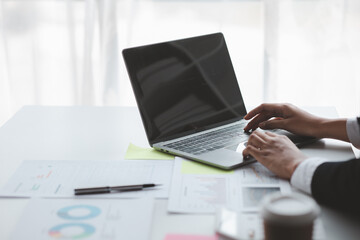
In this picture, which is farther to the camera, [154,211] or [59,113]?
[59,113]

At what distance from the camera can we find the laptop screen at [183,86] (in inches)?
52.2

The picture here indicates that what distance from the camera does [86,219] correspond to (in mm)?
945

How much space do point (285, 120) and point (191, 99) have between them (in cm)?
26

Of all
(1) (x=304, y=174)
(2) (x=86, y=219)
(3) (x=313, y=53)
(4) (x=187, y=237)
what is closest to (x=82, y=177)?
(2) (x=86, y=219)

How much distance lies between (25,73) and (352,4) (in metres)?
1.60

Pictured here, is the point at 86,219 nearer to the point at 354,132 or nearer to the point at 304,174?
the point at 304,174

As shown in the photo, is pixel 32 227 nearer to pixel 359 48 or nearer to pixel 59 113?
pixel 59 113

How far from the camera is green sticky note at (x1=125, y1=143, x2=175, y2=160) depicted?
1251 millimetres

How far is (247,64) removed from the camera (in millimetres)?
2520

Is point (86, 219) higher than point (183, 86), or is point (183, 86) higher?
point (183, 86)

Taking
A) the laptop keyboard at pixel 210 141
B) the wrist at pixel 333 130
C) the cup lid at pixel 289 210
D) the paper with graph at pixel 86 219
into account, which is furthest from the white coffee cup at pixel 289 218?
the wrist at pixel 333 130

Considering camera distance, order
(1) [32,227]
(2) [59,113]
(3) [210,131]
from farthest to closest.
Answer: (2) [59,113] → (3) [210,131] → (1) [32,227]

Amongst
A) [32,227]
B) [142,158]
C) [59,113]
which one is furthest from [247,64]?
[32,227]

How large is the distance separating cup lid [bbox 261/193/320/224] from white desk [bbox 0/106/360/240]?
0.15 metres
